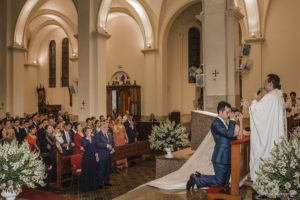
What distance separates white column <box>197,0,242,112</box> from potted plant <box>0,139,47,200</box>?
17.6 ft

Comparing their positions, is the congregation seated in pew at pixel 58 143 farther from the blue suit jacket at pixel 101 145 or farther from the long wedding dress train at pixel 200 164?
the long wedding dress train at pixel 200 164

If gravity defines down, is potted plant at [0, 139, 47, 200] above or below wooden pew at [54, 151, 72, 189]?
above

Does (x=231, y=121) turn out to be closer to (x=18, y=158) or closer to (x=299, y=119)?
(x=18, y=158)

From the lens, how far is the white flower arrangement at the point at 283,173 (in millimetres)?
2916

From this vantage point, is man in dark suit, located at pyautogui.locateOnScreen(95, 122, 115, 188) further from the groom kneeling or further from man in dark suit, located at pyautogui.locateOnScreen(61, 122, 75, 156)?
the groom kneeling

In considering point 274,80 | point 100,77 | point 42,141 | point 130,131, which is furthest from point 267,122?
point 100,77

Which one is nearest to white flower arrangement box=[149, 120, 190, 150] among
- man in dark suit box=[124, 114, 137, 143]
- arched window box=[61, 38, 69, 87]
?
man in dark suit box=[124, 114, 137, 143]

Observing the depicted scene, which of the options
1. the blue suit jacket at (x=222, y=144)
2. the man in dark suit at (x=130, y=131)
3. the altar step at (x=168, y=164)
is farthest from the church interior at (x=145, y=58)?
the man in dark suit at (x=130, y=131)

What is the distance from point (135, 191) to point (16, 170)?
6.99ft

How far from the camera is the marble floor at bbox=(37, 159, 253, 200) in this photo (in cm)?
470

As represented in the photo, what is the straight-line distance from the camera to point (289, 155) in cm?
307

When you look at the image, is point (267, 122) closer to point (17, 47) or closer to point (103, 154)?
point (103, 154)

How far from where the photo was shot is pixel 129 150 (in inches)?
403

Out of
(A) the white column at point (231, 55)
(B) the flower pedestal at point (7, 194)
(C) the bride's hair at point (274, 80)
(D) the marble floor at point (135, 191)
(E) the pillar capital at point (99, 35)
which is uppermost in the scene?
(E) the pillar capital at point (99, 35)
